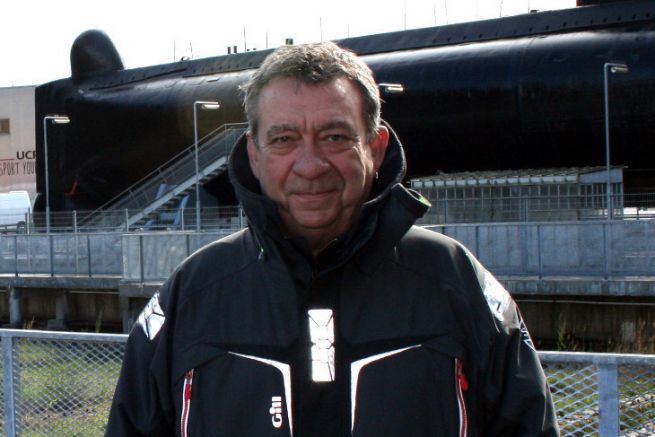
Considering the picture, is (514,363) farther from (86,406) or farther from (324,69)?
(86,406)

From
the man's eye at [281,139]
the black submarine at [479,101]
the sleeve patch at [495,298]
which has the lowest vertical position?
the sleeve patch at [495,298]

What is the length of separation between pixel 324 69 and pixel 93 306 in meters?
20.1

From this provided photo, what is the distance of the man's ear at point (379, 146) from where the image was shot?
2.74 metres

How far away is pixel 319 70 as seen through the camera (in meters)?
2.57

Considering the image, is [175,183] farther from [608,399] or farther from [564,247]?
[608,399]

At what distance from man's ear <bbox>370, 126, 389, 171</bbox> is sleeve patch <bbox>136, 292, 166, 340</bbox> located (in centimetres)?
76

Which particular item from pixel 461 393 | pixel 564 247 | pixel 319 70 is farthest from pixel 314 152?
pixel 564 247

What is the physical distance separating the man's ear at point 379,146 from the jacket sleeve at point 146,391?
767 mm

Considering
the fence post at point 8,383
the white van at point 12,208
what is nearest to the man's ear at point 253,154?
the fence post at point 8,383

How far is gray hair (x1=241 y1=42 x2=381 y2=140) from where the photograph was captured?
257 cm

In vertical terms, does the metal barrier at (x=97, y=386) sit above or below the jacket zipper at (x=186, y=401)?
below

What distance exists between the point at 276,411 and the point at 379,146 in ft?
2.70

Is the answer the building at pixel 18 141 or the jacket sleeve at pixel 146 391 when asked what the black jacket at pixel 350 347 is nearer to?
the jacket sleeve at pixel 146 391

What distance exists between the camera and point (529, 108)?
26062mm
